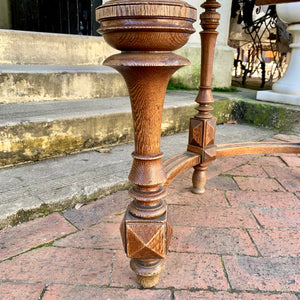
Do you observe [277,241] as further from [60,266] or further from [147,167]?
[60,266]

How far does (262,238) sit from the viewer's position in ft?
3.81

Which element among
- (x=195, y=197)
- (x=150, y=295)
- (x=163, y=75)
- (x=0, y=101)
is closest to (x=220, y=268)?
(x=150, y=295)

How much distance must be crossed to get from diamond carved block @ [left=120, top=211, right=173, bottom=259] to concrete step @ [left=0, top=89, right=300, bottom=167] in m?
0.97

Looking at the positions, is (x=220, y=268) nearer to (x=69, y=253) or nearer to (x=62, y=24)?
(x=69, y=253)

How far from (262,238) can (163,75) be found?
0.76 meters

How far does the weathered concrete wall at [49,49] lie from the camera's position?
2266 mm

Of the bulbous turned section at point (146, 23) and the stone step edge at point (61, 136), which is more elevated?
the bulbous turned section at point (146, 23)

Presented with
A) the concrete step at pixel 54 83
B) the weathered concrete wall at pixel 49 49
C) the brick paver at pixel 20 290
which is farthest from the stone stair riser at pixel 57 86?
the brick paver at pixel 20 290

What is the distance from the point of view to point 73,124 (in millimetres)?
1767

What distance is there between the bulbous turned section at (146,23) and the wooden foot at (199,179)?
0.85 metres

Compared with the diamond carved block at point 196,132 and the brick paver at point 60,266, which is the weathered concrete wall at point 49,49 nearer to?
the diamond carved block at point 196,132

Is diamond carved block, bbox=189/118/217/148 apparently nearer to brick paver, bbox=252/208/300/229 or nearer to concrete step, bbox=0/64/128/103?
brick paver, bbox=252/208/300/229

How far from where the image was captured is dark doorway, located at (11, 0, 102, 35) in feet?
11.3

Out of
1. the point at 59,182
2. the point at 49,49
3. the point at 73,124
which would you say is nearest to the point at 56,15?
the point at 49,49
